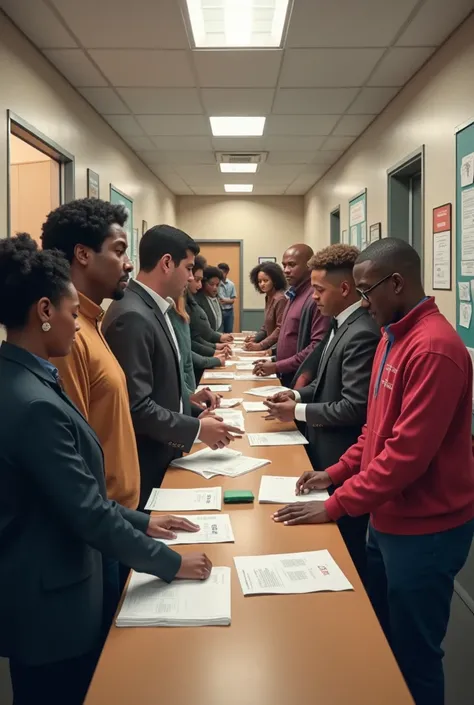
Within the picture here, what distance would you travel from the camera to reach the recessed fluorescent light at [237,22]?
2.85 m

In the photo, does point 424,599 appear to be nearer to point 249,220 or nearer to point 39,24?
point 39,24

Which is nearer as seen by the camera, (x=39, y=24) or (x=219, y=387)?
(x=39, y=24)

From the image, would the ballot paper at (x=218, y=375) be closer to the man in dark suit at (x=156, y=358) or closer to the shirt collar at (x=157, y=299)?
the man in dark suit at (x=156, y=358)

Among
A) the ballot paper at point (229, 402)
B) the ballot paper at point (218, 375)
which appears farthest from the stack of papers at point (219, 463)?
the ballot paper at point (218, 375)

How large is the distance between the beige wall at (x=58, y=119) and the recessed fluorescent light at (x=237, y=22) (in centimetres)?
92

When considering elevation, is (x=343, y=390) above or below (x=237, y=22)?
below

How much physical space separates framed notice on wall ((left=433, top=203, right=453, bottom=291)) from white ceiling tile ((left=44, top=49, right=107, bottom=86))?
2.31 m

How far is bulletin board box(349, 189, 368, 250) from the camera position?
511 cm

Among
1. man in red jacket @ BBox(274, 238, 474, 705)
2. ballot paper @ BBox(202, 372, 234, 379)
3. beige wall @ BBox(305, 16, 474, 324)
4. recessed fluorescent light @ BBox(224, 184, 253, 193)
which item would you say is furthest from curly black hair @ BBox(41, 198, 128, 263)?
Result: recessed fluorescent light @ BBox(224, 184, 253, 193)

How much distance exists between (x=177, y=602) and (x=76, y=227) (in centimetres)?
99

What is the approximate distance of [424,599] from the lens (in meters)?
1.44

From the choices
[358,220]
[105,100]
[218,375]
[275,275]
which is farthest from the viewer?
[358,220]

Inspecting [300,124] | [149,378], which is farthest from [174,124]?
[149,378]

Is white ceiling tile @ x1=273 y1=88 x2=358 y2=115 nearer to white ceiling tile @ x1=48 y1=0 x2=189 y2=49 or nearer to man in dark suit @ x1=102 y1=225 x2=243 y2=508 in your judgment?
white ceiling tile @ x1=48 y1=0 x2=189 y2=49
